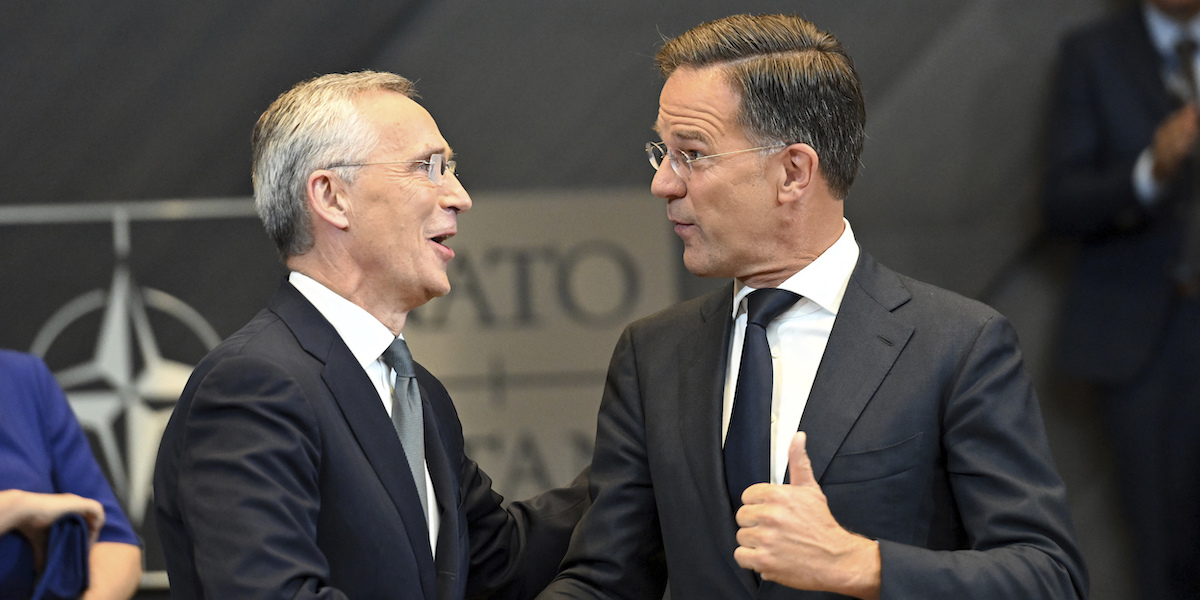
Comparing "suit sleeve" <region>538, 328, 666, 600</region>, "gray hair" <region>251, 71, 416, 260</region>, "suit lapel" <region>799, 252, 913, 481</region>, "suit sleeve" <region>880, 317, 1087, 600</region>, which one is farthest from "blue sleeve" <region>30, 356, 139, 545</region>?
"suit sleeve" <region>880, 317, 1087, 600</region>

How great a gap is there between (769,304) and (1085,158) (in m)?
1.77

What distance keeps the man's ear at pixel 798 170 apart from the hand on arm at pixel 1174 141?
1.68m

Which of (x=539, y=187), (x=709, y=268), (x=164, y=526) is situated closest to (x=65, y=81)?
(x=539, y=187)

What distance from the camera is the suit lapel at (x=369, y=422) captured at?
1.81m

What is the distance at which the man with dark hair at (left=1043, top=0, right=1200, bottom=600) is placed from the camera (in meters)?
3.15

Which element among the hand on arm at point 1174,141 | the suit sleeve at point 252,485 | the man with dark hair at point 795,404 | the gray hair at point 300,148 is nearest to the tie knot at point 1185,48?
the hand on arm at point 1174,141

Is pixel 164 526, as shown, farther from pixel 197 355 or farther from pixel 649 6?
pixel 649 6

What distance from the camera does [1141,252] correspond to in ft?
10.5

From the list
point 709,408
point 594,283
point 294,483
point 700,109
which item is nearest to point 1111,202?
point 594,283

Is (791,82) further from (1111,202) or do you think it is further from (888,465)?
(1111,202)

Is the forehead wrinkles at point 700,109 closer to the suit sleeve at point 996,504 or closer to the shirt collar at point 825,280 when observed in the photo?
the shirt collar at point 825,280

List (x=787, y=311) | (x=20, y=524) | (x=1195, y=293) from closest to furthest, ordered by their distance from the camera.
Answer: (x=787, y=311) → (x=20, y=524) → (x=1195, y=293)

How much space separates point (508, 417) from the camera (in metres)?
3.32

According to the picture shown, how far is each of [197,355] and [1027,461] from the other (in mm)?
2442
